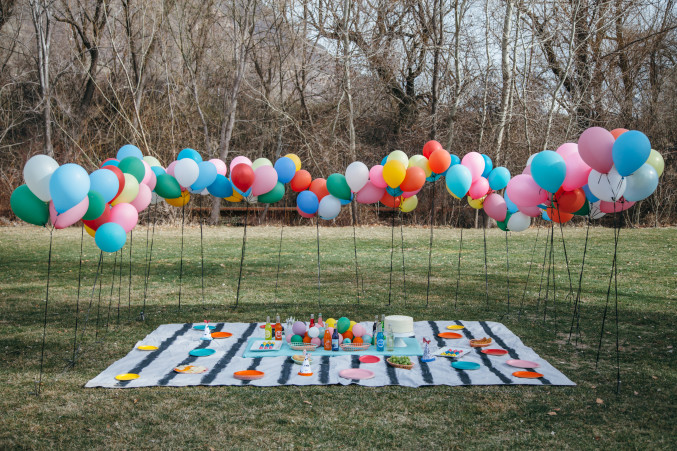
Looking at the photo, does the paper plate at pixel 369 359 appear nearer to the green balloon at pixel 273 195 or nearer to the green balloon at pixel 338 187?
the green balloon at pixel 338 187

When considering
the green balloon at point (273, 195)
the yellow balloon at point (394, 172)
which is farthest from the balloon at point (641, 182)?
the green balloon at point (273, 195)

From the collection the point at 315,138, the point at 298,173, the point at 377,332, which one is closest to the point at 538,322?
the point at 377,332

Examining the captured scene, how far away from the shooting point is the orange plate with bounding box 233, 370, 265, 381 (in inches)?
208

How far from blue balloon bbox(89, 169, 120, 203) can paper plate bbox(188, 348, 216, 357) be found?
1794mm

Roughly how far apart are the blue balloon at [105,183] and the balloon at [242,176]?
1895mm

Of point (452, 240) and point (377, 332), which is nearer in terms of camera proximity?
point (377, 332)

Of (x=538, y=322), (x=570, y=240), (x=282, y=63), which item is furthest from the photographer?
(x=282, y=63)

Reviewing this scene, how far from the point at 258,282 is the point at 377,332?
14.7ft

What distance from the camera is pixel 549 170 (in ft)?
19.2

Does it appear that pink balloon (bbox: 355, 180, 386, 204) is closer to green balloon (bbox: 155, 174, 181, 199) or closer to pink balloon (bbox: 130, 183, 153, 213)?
green balloon (bbox: 155, 174, 181, 199)

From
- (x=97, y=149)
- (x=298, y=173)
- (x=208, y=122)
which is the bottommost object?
(x=298, y=173)

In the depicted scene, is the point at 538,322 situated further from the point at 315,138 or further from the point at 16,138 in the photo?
the point at 16,138

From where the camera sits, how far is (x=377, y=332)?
632 centimetres

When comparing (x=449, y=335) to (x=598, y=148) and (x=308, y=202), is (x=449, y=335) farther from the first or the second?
(x=598, y=148)
